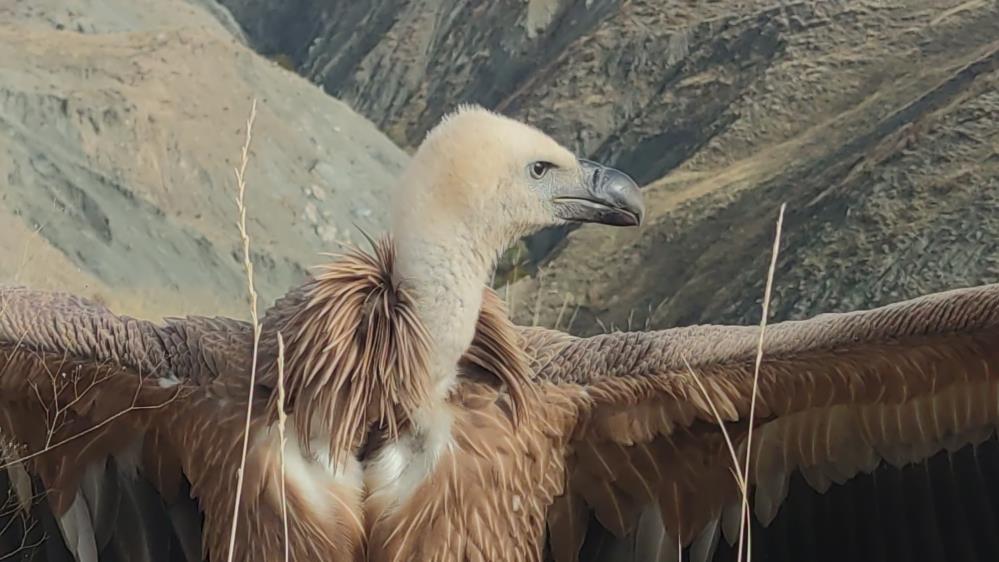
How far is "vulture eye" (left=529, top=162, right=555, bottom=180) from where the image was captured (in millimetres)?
4344

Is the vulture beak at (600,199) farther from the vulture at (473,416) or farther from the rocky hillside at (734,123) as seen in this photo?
the rocky hillside at (734,123)

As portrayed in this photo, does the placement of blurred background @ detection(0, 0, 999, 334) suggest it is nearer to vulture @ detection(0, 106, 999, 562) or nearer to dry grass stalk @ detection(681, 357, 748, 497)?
vulture @ detection(0, 106, 999, 562)

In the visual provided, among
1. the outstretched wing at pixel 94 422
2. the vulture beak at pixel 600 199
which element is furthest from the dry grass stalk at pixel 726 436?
the outstretched wing at pixel 94 422

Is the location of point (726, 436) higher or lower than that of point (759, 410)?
higher

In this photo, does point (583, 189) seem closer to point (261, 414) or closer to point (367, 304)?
point (367, 304)

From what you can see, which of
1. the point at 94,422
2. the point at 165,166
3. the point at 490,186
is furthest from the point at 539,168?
the point at 165,166

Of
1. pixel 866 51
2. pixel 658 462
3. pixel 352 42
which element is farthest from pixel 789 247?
pixel 352 42

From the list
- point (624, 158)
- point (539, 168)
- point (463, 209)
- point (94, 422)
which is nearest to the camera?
point (463, 209)

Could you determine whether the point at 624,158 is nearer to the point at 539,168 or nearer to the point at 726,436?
the point at 539,168

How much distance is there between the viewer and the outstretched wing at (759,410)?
14.3 feet

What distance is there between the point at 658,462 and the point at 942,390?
3.07ft

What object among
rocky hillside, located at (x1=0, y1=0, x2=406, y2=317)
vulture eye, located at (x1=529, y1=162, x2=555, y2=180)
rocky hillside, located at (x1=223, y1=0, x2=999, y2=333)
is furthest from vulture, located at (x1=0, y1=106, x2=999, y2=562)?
rocky hillside, located at (x1=0, y1=0, x2=406, y2=317)

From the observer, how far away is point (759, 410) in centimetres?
456

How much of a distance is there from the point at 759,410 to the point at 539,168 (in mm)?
1032
